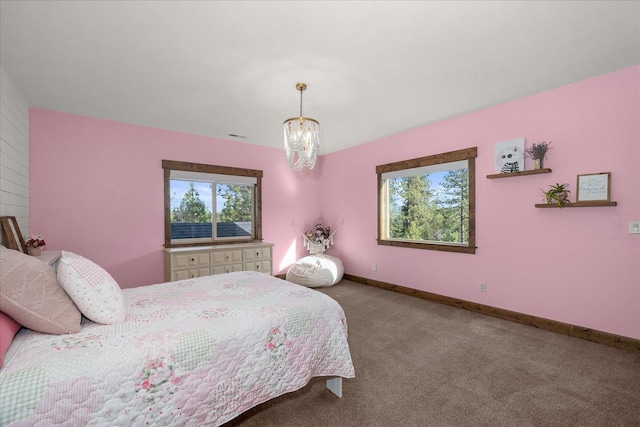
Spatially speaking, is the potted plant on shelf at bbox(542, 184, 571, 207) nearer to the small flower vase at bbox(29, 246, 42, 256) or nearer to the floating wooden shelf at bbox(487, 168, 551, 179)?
the floating wooden shelf at bbox(487, 168, 551, 179)

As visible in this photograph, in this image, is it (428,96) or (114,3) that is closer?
(114,3)

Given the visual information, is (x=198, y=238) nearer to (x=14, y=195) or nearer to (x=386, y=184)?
(x=14, y=195)

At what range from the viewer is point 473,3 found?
5.59ft

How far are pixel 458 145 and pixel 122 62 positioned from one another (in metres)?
3.69

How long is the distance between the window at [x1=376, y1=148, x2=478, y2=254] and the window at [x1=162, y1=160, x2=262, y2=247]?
7.28ft

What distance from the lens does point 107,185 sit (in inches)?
145

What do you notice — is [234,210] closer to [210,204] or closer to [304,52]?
[210,204]

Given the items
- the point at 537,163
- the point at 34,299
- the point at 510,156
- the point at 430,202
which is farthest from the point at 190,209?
the point at 537,163

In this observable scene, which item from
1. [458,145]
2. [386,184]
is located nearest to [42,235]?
[386,184]

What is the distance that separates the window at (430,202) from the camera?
12.1 ft

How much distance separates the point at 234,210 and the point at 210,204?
42cm

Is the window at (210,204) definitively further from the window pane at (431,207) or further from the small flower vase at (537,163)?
the small flower vase at (537,163)

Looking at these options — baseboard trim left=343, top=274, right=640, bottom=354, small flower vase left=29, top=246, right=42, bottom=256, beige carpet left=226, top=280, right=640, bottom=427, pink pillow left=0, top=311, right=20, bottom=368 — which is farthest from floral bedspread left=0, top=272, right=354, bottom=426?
baseboard trim left=343, top=274, right=640, bottom=354

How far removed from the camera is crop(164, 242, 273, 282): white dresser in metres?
3.77
